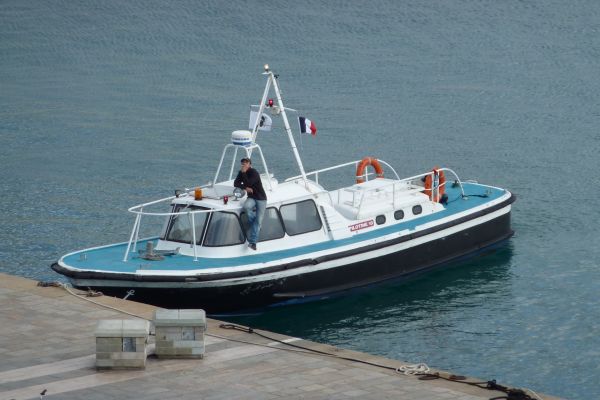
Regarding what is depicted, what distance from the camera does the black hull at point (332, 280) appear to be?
931 inches

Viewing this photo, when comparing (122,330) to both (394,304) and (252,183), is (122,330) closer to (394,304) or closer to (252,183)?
(252,183)

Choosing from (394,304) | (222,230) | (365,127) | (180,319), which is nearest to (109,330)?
(180,319)

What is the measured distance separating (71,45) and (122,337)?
3821cm

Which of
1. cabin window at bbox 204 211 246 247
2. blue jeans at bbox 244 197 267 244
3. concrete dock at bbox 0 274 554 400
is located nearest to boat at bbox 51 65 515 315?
cabin window at bbox 204 211 246 247

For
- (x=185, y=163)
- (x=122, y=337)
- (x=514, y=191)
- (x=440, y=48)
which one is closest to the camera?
(x=122, y=337)

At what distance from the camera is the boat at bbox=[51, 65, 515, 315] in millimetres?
23672

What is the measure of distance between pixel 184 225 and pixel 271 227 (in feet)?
5.88

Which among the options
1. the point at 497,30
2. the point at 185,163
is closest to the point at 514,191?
the point at 185,163

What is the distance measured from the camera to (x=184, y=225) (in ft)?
81.6

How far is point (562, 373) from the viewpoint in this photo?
2175 cm

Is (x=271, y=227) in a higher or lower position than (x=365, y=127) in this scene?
lower

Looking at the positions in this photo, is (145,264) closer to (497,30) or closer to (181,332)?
(181,332)

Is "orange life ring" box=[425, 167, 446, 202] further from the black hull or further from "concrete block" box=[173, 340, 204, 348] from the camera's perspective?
"concrete block" box=[173, 340, 204, 348]

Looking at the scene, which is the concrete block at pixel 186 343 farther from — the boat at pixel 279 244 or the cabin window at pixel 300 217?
the cabin window at pixel 300 217
